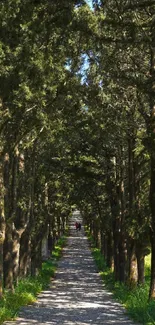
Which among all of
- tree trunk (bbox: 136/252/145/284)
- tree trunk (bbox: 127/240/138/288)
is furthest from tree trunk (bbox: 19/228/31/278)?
tree trunk (bbox: 136/252/145/284)

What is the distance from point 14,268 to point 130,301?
17.7ft

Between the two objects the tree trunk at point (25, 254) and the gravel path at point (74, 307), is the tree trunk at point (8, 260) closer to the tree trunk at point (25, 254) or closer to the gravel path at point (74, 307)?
the gravel path at point (74, 307)

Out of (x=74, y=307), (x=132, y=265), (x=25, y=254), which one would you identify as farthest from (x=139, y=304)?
(x=25, y=254)

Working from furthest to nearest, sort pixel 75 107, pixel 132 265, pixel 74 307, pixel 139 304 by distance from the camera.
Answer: pixel 132 265 < pixel 75 107 < pixel 74 307 < pixel 139 304

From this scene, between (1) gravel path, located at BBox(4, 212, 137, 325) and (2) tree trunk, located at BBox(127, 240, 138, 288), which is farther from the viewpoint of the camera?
(2) tree trunk, located at BBox(127, 240, 138, 288)

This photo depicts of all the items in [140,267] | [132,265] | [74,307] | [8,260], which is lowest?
[74,307]

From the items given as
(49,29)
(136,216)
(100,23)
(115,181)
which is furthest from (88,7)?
(115,181)

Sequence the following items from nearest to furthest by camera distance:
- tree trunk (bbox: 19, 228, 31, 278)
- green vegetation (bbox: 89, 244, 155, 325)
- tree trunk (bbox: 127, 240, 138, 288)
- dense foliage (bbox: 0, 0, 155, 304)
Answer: dense foliage (bbox: 0, 0, 155, 304)
green vegetation (bbox: 89, 244, 155, 325)
tree trunk (bbox: 127, 240, 138, 288)
tree trunk (bbox: 19, 228, 31, 278)

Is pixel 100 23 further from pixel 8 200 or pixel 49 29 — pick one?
pixel 8 200

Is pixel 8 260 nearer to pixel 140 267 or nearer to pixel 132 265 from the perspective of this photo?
pixel 132 265

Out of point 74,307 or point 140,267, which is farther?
point 140,267

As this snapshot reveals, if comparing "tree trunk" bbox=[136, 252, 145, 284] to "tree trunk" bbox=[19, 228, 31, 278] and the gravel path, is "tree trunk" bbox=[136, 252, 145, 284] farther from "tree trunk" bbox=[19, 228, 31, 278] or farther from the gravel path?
"tree trunk" bbox=[19, 228, 31, 278]

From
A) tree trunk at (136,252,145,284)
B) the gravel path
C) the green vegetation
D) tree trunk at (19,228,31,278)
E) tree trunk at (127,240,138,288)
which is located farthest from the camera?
tree trunk at (19,228,31,278)

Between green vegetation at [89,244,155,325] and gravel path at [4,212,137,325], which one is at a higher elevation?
green vegetation at [89,244,155,325]
